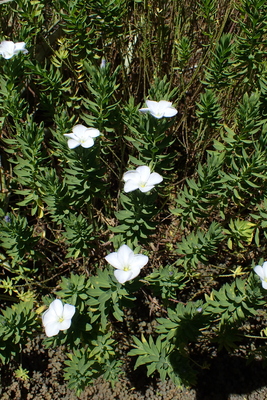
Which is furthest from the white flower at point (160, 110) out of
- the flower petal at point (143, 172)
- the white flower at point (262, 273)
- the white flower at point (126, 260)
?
the white flower at point (262, 273)

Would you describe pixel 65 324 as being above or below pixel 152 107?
below

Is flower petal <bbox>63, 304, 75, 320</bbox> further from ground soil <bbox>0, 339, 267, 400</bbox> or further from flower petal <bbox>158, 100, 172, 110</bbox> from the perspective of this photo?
flower petal <bbox>158, 100, 172, 110</bbox>

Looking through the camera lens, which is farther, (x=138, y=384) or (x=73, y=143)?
(x=138, y=384)

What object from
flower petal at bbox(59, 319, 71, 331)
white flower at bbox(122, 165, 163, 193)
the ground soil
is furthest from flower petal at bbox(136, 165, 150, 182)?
the ground soil

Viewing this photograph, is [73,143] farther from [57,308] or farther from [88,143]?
[57,308]

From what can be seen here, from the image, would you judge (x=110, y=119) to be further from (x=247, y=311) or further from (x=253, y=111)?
(x=247, y=311)

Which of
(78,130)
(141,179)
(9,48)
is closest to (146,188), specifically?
(141,179)

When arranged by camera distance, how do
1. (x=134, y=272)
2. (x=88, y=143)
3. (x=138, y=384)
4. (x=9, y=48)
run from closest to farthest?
1. (x=134, y=272)
2. (x=88, y=143)
3. (x=9, y=48)
4. (x=138, y=384)
